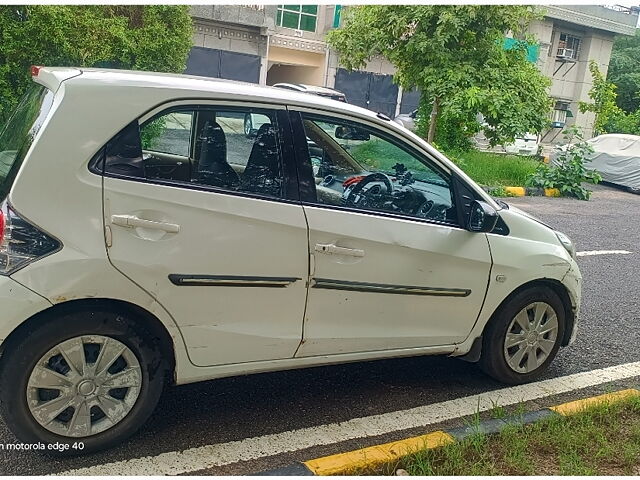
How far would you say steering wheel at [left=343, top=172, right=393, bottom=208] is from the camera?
339 cm

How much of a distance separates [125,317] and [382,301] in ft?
4.34

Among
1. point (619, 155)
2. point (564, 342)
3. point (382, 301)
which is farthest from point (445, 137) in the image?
point (382, 301)

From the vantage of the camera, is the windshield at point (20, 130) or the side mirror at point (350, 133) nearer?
the windshield at point (20, 130)

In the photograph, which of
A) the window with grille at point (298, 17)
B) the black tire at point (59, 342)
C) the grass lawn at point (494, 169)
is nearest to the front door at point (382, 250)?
the black tire at point (59, 342)

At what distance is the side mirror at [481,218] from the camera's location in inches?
143

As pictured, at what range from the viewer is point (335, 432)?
3352mm

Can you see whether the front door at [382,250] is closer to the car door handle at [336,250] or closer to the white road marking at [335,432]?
the car door handle at [336,250]

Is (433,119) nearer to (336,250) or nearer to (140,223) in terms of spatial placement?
(336,250)

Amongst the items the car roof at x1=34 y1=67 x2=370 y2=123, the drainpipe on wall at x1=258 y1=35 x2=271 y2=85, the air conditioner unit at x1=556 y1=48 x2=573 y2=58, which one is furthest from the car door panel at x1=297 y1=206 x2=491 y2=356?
the air conditioner unit at x1=556 y1=48 x2=573 y2=58

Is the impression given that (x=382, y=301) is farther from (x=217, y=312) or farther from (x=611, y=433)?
(x=611, y=433)

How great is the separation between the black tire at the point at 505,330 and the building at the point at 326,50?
584 inches

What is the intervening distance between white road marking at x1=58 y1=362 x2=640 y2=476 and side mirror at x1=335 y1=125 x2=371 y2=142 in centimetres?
152

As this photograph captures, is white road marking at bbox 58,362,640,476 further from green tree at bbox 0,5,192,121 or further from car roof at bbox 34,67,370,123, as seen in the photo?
green tree at bbox 0,5,192,121

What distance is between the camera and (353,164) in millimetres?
3480
